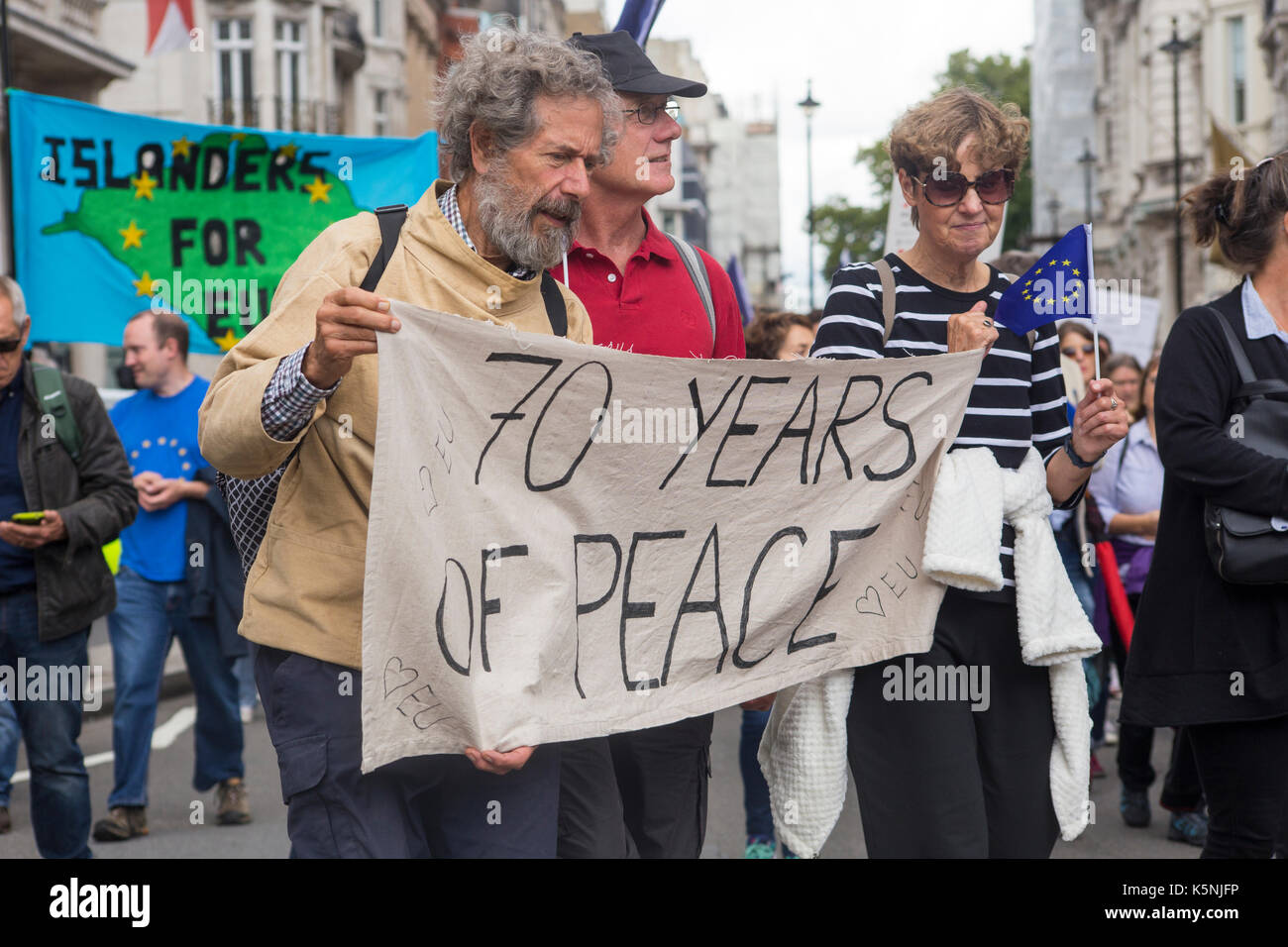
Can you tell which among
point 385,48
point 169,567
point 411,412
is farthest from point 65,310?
point 385,48

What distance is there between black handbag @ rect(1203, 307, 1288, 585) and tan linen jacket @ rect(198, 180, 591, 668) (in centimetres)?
184

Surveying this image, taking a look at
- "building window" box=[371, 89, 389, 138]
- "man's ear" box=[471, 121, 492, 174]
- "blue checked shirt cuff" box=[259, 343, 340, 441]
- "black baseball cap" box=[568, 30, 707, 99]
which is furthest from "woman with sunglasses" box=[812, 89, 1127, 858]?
"building window" box=[371, 89, 389, 138]

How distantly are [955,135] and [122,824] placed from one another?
4.64 metres

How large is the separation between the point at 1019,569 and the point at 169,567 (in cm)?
473

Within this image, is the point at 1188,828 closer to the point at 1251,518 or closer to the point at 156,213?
the point at 1251,518

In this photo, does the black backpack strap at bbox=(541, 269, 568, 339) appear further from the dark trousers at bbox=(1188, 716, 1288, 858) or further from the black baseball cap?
the dark trousers at bbox=(1188, 716, 1288, 858)

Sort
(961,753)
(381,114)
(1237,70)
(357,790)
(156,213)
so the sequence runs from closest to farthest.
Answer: (357,790), (961,753), (156,213), (1237,70), (381,114)

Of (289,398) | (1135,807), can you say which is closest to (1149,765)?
(1135,807)

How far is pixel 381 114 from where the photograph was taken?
43.2m

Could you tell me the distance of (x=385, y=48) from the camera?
43094 mm

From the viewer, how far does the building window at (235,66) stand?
3712cm

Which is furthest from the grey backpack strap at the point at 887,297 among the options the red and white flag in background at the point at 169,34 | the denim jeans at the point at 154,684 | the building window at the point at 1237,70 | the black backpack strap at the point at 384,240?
the building window at the point at 1237,70

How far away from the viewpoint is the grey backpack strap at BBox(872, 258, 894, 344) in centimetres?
372
